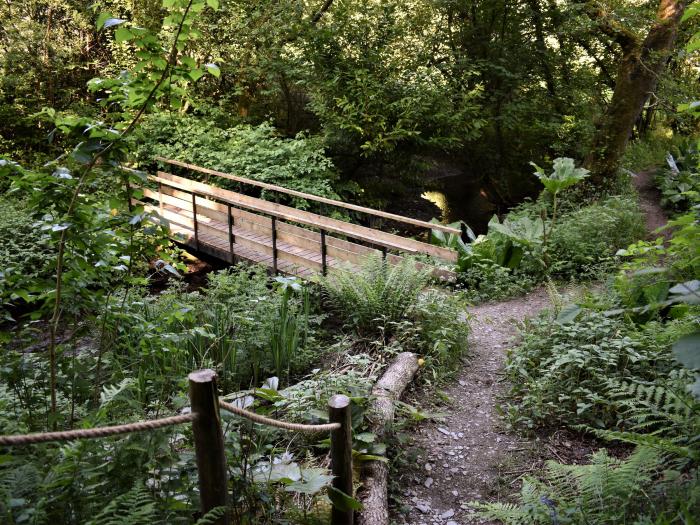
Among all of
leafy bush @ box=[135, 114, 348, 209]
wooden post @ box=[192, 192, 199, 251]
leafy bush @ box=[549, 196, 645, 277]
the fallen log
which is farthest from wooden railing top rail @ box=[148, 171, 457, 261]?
the fallen log

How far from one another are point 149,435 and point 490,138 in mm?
13572

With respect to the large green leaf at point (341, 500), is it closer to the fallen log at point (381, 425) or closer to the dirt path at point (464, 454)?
the fallen log at point (381, 425)

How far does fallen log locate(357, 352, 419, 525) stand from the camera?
10.7 ft

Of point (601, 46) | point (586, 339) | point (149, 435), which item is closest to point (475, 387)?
point (586, 339)

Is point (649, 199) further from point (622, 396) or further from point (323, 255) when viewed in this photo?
point (622, 396)

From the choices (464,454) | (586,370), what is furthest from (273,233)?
(586,370)

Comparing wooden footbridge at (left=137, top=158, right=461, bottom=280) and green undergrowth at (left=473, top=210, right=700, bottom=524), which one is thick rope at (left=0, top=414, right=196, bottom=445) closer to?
green undergrowth at (left=473, top=210, right=700, bottom=524)

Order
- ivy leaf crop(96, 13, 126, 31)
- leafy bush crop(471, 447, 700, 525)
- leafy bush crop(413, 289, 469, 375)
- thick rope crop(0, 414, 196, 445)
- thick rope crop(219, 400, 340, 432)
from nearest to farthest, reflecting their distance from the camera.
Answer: thick rope crop(0, 414, 196, 445) → thick rope crop(219, 400, 340, 432) → ivy leaf crop(96, 13, 126, 31) → leafy bush crop(471, 447, 700, 525) → leafy bush crop(413, 289, 469, 375)

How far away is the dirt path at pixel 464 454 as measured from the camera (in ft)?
12.3

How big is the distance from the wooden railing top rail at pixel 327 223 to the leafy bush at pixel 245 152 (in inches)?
35.1

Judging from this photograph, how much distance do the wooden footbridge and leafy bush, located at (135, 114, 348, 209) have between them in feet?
2.10

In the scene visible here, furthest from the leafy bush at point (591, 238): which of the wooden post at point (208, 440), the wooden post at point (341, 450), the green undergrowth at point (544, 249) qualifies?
the wooden post at point (208, 440)

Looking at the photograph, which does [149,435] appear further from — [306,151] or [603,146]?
[603,146]

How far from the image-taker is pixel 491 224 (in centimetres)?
912
